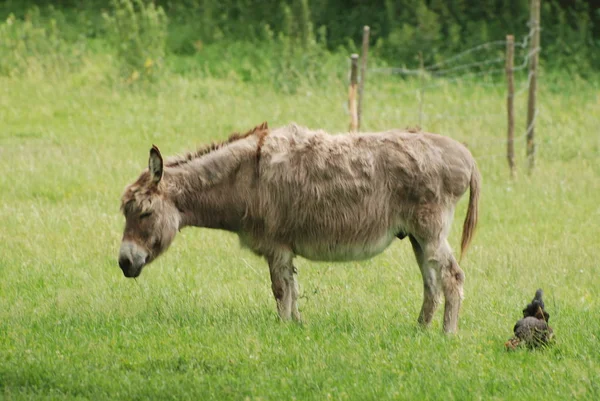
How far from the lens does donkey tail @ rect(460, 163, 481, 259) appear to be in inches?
316

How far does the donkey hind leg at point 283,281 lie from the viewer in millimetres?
7652

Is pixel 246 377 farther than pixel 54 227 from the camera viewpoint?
No

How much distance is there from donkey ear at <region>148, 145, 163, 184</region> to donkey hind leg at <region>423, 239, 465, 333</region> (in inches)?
87.1

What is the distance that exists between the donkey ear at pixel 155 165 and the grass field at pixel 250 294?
1.20m

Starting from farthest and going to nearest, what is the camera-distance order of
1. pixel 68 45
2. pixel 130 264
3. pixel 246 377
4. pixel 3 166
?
pixel 68 45 < pixel 3 166 < pixel 130 264 < pixel 246 377

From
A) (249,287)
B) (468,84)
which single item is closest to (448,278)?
(249,287)

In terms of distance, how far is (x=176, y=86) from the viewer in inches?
802

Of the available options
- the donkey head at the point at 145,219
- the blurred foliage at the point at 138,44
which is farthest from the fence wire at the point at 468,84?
the donkey head at the point at 145,219

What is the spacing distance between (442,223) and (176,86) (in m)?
13.5

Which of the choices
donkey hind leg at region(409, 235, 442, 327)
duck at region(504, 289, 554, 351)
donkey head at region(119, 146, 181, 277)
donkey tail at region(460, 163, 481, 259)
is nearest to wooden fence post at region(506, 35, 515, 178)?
donkey tail at region(460, 163, 481, 259)

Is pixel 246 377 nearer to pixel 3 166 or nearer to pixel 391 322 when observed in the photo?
pixel 391 322

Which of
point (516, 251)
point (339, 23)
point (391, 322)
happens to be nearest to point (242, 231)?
point (391, 322)

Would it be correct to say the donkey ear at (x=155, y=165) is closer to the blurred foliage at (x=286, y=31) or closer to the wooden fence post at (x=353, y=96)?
the wooden fence post at (x=353, y=96)

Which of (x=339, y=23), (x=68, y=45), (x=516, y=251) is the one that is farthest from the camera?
(x=339, y=23)
